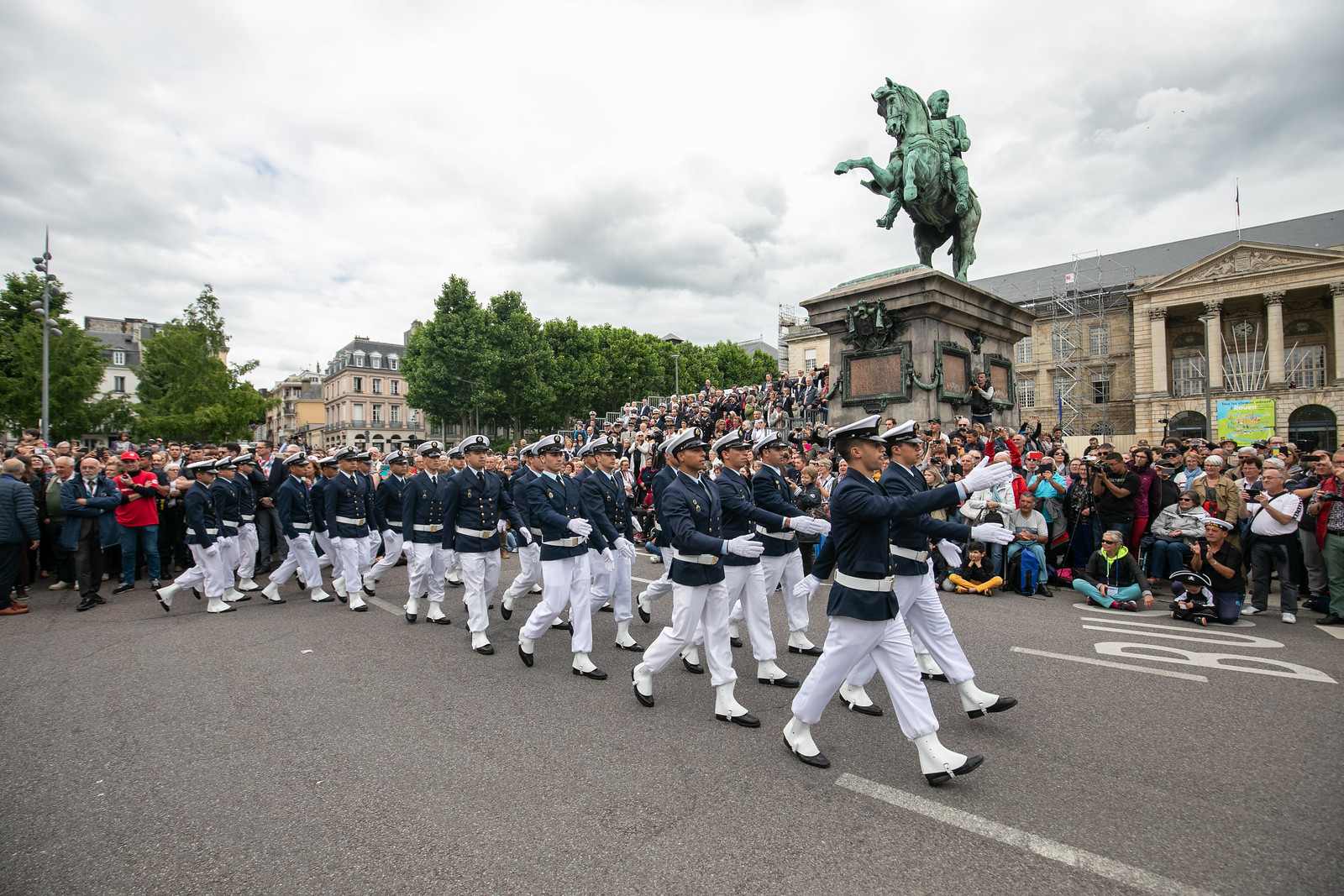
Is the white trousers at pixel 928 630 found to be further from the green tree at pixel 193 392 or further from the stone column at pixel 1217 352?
the stone column at pixel 1217 352

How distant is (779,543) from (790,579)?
0.50 metres

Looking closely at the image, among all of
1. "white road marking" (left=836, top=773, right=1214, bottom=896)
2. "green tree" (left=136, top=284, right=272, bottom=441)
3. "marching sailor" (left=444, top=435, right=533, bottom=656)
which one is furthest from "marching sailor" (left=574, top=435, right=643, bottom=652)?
"green tree" (left=136, top=284, right=272, bottom=441)

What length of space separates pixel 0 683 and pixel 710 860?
267 inches

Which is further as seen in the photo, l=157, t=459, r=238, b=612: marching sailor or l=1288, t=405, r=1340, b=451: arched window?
l=1288, t=405, r=1340, b=451: arched window

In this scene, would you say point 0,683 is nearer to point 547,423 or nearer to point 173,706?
point 173,706

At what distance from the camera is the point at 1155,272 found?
5591 centimetres

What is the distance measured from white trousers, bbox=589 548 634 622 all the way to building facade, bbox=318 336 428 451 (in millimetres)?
79061

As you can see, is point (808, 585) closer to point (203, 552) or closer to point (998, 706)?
point (998, 706)

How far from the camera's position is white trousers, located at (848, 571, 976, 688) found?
478 centimetres

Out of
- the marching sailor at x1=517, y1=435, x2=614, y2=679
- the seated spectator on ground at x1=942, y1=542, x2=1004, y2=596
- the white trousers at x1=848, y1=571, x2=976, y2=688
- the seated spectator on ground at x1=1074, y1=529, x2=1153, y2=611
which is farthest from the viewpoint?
the seated spectator on ground at x1=942, y1=542, x2=1004, y2=596

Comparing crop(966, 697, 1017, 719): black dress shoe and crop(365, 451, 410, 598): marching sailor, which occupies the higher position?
crop(365, 451, 410, 598): marching sailor

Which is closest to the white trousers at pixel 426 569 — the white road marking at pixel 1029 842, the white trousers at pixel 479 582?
the white trousers at pixel 479 582

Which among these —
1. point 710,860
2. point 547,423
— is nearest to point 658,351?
point 547,423

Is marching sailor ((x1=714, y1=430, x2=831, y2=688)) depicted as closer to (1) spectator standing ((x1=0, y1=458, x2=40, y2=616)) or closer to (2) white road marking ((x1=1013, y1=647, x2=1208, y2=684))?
(2) white road marking ((x1=1013, y1=647, x2=1208, y2=684))
